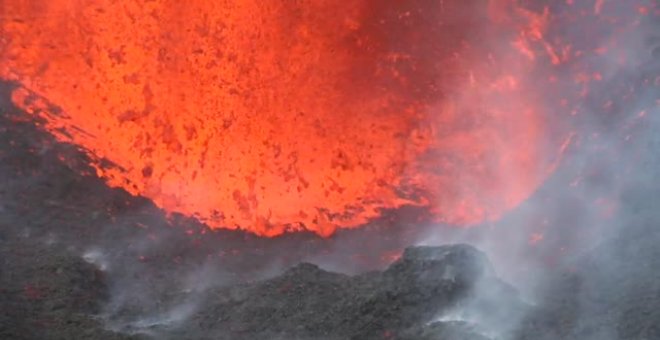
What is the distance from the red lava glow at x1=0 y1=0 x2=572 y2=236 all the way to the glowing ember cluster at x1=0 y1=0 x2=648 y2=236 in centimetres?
2

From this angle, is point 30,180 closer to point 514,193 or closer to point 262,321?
point 262,321

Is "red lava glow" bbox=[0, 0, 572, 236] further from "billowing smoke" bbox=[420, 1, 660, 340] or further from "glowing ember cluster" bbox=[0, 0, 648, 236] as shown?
"billowing smoke" bbox=[420, 1, 660, 340]

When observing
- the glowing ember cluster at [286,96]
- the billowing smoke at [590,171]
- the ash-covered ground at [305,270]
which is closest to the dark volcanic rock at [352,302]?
the ash-covered ground at [305,270]

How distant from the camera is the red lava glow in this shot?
374 inches

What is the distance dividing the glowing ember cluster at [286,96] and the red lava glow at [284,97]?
0.02 metres

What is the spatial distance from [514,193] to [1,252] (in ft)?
19.6

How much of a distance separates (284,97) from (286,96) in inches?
1.2

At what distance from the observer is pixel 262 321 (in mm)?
6859

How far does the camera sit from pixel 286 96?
9.83 metres

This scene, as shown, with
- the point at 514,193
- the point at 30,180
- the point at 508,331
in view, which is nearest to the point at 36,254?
the point at 30,180

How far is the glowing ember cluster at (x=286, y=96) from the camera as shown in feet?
31.2

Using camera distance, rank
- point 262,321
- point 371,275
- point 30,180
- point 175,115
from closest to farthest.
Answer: point 262,321 < point 371,275 < point 30,180 < point 175,115

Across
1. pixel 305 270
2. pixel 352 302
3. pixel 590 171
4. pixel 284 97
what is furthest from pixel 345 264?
pixel 590 171

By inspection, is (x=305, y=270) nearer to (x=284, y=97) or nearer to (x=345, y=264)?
(x=345, y=264)
